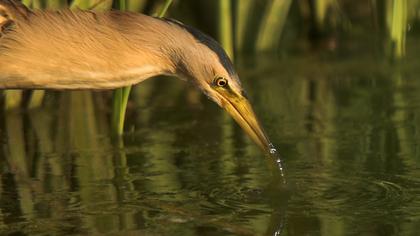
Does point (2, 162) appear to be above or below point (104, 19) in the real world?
below

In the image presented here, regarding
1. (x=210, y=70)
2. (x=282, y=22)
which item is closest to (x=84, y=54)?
(x=210, y=70)

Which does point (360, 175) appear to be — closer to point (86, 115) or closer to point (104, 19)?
point (104, 19)

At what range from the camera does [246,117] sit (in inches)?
206

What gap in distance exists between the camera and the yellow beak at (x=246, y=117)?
5129mm

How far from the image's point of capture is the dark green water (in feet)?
16.0

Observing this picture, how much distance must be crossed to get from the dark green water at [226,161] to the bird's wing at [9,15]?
2.33 feet

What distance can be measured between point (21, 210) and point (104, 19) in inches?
32.0

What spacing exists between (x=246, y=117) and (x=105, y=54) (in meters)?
0.62

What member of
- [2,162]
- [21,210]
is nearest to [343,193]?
[21,210]

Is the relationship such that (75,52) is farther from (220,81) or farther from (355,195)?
(355,195)

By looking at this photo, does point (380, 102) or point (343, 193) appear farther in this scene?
point (380, 102)

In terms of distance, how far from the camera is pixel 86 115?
710 centimetres

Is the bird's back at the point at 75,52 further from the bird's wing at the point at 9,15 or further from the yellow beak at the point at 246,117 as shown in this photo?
the yellow beak at the point at 246,117

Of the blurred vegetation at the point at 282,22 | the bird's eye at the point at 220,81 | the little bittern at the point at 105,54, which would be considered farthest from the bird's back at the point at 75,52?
the blurred vegetation at the point at 282,22
